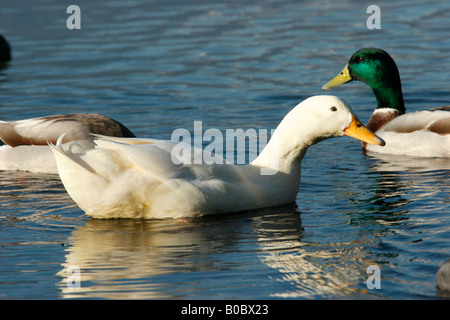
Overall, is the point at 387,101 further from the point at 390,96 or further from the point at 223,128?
the point at 223,128

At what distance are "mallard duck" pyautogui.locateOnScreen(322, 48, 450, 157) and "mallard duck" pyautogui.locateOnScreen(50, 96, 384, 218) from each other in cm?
269

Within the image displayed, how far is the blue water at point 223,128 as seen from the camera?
5.90 meters

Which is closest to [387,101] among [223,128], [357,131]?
[223,128]

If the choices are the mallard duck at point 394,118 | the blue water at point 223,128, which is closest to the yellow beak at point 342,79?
the mallard duck at point 394,118

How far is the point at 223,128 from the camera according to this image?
11250mm

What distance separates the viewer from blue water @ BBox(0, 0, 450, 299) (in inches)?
232

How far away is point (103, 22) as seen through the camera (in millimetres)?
19312

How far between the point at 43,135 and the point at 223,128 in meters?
2.43

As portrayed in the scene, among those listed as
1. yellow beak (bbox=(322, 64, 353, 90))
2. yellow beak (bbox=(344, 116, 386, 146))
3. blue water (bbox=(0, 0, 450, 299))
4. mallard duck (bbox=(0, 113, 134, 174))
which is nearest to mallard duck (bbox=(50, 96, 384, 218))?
yellow beak (bbox=(344, 116, 386, 146))

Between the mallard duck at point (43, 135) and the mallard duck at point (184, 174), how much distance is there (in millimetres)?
2328

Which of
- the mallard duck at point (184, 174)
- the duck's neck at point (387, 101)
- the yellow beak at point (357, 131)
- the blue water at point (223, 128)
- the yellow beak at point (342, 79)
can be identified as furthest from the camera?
the yellow beak at point (342, 79)

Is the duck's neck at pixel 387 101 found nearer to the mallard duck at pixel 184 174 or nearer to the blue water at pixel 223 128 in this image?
the blue water at pixel 223 128
